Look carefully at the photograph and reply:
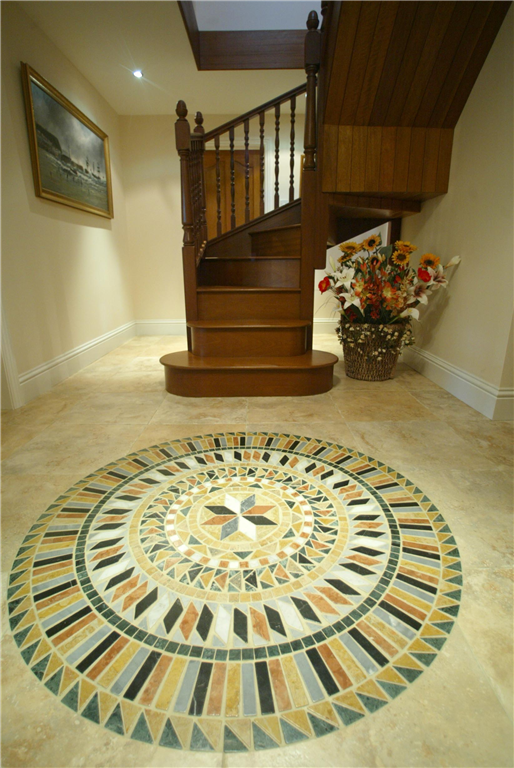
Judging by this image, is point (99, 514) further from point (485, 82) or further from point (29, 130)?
point (485, 82)

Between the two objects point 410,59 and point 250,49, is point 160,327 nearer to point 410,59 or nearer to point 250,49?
point 250,49

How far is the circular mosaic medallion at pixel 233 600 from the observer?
2.38 feet

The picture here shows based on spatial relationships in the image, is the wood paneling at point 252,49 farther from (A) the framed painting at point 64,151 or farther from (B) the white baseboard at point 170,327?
(B) the white baseboard at point 170,327

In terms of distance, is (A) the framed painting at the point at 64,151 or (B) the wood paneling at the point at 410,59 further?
(A) the framed painting at the point at 64,151

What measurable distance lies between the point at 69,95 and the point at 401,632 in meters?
3.72

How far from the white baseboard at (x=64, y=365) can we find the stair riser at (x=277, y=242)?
60.4 inches

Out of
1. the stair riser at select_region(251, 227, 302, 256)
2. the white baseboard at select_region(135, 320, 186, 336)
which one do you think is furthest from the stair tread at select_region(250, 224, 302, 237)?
the white baseboard at select_region(135, 320, 186, 336)

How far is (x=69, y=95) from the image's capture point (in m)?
2.92

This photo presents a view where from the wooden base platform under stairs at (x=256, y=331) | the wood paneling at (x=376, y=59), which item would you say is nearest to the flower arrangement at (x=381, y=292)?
the wooden base platform under stairs at (x=256, y=331)

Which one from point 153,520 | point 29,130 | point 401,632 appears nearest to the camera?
point 401,632

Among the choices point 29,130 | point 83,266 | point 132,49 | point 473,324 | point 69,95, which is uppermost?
point 132,49

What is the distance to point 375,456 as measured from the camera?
1617 mm

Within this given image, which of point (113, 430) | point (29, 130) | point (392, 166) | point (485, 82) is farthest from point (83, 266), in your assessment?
point (485, 82)

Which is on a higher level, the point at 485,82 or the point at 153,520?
the point at 485,82
